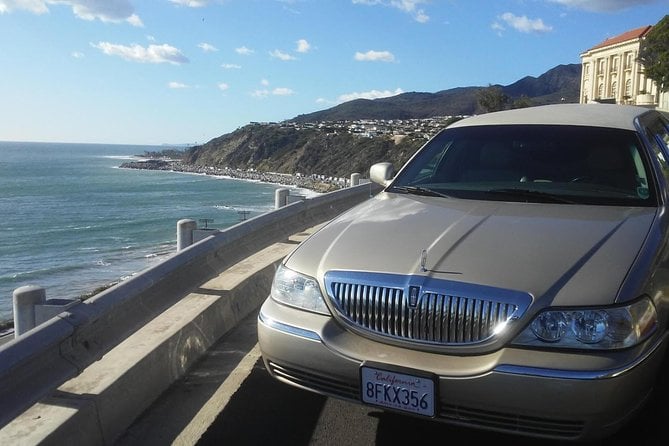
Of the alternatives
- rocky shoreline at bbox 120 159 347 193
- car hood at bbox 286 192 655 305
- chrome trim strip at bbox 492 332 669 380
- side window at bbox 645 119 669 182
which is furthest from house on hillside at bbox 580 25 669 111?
chrome trim strip at bbox 492 332 669 380

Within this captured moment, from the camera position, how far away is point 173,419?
3484 mm

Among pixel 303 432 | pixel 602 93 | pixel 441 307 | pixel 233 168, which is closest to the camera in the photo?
pixel 441 307

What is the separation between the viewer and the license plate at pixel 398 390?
2766 mm

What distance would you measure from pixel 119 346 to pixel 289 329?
1336 mm

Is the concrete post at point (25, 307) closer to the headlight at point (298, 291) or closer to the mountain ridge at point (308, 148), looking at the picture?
the headlight at point (298, 291)

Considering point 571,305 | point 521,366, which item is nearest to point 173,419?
point 521,366

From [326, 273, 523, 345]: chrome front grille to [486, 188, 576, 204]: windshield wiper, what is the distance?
4.48ft

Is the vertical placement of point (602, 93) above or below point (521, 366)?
above

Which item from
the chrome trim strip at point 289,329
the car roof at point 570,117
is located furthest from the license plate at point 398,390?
the car roof at point 570,117

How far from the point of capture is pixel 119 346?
153 inches

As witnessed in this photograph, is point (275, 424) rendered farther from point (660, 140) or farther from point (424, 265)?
point (660, 140)

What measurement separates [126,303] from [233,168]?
467ft

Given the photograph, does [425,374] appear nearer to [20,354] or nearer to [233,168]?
[20,354]

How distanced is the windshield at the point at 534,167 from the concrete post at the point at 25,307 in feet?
8.08
